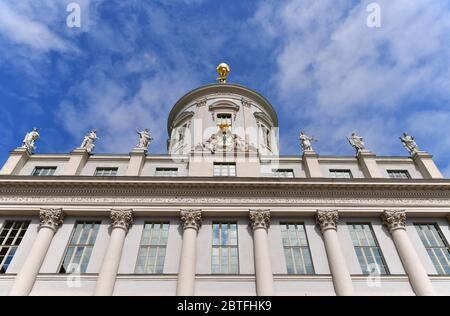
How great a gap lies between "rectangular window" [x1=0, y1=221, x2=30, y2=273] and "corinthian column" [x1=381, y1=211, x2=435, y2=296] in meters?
21.5

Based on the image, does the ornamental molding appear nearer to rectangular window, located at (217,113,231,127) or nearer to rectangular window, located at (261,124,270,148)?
rectangular window, located at (261,124,270,148)

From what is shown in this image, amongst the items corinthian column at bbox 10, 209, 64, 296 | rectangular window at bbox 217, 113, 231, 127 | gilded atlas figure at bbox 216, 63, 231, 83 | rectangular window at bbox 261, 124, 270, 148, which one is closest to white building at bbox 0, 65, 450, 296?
corinthian column at bbox 10, 209, 64, 296

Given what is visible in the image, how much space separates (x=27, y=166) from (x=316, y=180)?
19.7 m

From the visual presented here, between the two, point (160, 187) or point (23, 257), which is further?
point (160, 187)

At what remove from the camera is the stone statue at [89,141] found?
83.2ft

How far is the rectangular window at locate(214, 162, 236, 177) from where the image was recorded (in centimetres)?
2367

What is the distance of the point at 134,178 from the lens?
21.2m

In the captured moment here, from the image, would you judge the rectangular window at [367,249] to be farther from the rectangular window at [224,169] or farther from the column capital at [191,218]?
the column capital at [191,218]

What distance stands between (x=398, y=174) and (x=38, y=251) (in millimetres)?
23447

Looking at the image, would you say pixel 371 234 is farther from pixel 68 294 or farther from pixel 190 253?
pixel 68 294

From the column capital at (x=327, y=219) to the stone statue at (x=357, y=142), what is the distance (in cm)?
710

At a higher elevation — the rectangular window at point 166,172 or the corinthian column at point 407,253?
the rectangular window at point 166,172

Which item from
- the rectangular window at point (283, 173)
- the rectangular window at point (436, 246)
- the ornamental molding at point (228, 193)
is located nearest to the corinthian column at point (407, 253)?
the ornamental molding at point (228, 193)
